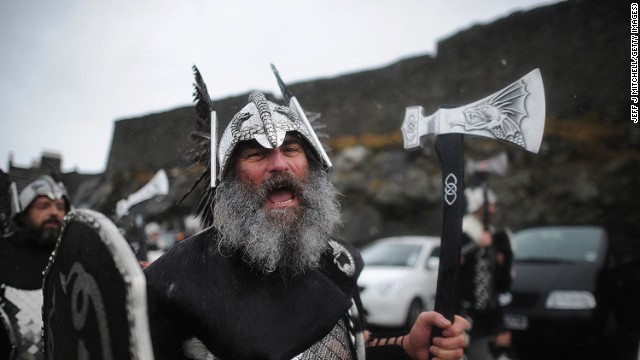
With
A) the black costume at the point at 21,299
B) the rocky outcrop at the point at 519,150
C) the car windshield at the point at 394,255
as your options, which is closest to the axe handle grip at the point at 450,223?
the black costume at the point at 21,299

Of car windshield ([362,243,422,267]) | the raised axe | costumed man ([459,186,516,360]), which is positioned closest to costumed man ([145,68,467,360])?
the raised axe

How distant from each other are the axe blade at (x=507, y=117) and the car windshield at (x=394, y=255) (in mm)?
6299

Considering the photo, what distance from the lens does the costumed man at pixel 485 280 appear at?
434cm

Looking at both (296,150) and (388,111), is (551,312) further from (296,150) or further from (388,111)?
(388,111)

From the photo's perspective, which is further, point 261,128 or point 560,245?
point 560,245

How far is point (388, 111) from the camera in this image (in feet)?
58.1

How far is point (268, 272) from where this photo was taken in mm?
1481

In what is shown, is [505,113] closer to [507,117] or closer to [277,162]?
[507,117]

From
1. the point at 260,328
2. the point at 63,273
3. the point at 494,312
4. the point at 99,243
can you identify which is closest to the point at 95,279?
the point at 99,243

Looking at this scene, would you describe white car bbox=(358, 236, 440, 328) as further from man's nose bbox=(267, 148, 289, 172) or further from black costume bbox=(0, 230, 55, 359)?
man's nose bbox=(267, 148, 289, 172)

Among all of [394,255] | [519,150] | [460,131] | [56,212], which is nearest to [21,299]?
[56,212]

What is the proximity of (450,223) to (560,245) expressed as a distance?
5199mm

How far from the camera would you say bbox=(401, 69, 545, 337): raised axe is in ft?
5.08

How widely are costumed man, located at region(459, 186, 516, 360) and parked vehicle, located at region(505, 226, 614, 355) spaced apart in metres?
0.75
